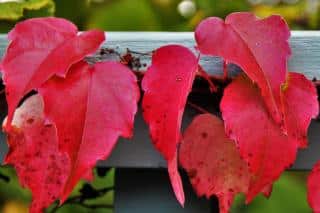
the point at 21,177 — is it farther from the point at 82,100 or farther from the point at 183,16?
the point at 183,16

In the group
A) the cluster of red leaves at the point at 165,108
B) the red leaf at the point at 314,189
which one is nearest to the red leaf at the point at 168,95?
the cluster of red leaves at the point at 165,108

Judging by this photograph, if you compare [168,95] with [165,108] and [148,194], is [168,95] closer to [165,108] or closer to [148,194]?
[165,108]

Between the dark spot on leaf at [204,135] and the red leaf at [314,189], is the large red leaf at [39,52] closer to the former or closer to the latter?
the dark spot on leaf at [204,135]

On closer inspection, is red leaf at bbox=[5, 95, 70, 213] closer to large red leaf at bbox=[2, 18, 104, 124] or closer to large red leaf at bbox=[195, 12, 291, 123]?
large red leaf at bbox=[2, 18, 104, 124]

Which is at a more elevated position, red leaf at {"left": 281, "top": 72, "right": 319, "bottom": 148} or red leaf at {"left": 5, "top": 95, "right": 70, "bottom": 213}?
red leaf at {"left": 281, "top": 72, "right": 319, "bottom": 148}

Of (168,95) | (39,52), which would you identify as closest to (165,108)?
(168,95)

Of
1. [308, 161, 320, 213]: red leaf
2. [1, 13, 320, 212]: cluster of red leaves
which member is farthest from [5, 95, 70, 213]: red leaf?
[308, 161, 320, 213]: red leaf

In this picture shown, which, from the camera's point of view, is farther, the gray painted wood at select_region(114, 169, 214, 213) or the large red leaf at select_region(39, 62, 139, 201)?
the gray painted wood at select_region(114, 169, 214, 213)
